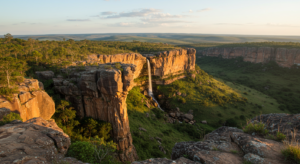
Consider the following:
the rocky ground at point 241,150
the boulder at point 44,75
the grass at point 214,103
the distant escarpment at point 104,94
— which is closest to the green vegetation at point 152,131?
the distant escarpment at point 104,94

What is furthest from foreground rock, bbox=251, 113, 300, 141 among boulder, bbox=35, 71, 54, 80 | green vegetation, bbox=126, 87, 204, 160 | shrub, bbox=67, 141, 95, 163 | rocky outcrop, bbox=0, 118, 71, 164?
boulder, bbox=35, 71, 54, 80

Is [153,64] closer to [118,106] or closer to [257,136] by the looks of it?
[118,106]

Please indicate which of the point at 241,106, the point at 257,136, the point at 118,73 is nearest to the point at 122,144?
the point at 118,73

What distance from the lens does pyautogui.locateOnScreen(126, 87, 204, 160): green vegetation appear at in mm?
28000

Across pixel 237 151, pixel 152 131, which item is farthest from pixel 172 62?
pixel 237 151

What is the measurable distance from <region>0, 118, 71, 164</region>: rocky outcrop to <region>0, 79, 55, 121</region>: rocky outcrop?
505 centimetres

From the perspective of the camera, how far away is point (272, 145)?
7.21 meters

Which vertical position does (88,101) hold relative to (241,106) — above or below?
above

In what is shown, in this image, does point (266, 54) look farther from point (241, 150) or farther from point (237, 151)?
point (237, 151)

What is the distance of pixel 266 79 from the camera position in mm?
76938

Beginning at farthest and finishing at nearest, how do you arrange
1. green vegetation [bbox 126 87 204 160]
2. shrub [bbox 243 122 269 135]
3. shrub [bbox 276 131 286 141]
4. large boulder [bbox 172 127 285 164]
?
green vegetation [bbox 126 87 204 160], shrub [bbox 243 122 269 135], shrub [bbox 276 131 286 141], large boulder [bbox 172 127 285 164]

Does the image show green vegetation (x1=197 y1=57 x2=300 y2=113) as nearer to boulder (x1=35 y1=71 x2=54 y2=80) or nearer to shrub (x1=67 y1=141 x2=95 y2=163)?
shrub (x1=67 y1=141 x2=95 y2=163)

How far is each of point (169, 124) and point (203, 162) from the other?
112 feet

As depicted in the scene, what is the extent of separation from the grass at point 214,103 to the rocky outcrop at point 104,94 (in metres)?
26.8
